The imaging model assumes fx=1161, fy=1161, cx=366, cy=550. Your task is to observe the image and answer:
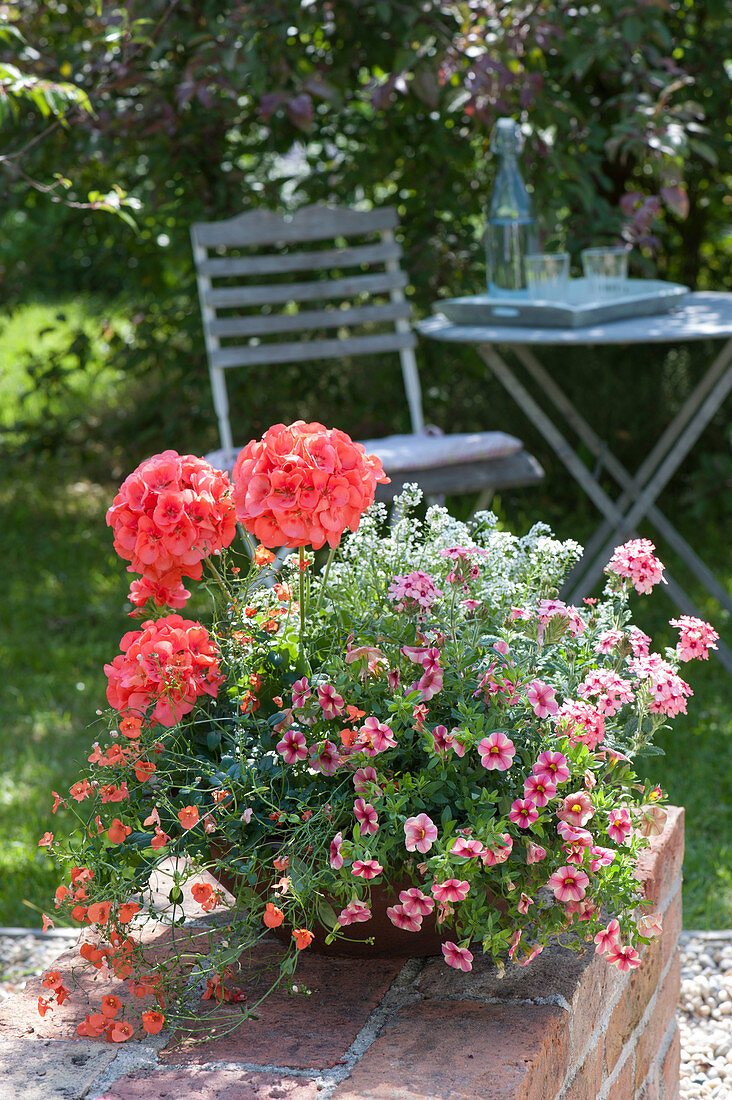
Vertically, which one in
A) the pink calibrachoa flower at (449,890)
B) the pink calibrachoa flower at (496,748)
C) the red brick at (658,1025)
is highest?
the pink calibrachoa flower at (496,748)

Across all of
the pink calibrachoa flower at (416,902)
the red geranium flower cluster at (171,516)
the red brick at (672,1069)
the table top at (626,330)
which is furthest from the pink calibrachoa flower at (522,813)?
the table top at (626,330)

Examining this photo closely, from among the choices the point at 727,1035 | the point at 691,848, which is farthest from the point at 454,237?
the point at 727,1035

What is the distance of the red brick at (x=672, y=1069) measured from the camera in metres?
1.65

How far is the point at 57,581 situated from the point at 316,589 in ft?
9.90

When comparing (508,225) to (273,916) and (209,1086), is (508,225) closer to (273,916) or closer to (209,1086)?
(273,916)

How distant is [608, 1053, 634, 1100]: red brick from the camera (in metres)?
1.38

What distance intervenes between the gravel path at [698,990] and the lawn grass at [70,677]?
71 millimetres

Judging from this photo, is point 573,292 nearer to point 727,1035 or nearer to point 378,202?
point 378,202

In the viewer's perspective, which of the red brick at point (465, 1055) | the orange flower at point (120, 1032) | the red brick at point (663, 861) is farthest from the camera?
the red brick at point (663, 861)

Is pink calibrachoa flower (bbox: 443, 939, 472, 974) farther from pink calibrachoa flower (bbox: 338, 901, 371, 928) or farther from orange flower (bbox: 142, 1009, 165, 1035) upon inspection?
orange flower (bbox: 142, 1009, 165, 1035)

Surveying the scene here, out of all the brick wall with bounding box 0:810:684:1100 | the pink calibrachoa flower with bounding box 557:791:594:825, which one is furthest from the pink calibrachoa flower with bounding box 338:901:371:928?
the pink calibrachoa flower with bounding box 557:791:594:825

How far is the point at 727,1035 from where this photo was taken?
76.0 inches

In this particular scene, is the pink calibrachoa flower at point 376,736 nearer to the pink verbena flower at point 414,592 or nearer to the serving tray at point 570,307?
the pink verbena flower at point 414,592

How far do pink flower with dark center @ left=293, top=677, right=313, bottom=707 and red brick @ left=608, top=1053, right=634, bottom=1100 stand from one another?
1.98ft
